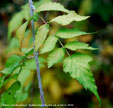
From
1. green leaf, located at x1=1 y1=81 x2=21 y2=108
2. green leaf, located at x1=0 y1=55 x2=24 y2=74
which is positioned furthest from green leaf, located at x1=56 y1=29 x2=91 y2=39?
green leaf, located at x1=1 y1=81 x2=21 y2=108

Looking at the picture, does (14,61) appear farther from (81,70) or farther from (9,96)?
(81,70)

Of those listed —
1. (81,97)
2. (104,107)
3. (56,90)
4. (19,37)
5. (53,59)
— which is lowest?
(104,107)

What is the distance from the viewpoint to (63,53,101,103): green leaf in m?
0.61

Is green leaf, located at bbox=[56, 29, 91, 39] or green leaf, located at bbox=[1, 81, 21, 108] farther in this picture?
green leaf, located at bbox=[1, 81, 21, 108]

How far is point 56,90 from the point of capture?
81.0 inches

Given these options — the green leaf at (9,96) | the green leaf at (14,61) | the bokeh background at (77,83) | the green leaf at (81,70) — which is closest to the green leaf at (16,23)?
the green leaf at (14,61)

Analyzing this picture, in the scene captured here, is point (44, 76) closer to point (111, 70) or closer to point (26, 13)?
point (111, 70)

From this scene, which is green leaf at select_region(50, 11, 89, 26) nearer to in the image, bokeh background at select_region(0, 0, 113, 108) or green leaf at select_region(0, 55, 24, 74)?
green leaf at select_region(0, 55, 24, 74)

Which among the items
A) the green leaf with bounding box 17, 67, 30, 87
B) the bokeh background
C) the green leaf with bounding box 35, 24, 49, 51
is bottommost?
the bokeh background

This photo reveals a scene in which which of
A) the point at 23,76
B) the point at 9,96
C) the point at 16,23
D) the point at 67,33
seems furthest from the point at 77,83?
the point at 67,33

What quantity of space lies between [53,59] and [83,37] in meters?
1.71

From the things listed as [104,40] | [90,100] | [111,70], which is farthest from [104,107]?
[104,40]

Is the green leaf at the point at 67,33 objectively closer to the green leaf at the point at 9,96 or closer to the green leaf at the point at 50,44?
the green leaf at the point at 50,44

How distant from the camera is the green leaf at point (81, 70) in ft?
A: 2.00
